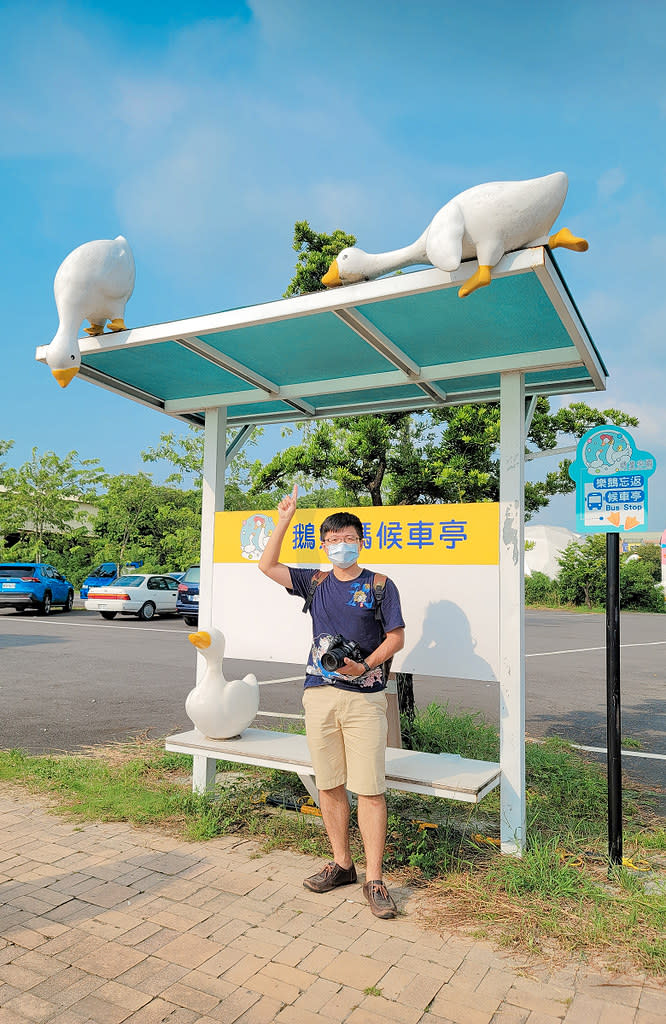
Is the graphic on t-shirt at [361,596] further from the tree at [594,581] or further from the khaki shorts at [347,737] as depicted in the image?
the tree at [594,581]

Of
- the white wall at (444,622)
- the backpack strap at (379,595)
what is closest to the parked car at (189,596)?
the white wall at (444,622)

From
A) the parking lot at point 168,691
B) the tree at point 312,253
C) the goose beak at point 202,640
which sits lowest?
the parking lot at point 168,691

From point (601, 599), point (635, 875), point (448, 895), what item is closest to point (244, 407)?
point (448, 895)

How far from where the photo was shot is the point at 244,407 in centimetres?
546

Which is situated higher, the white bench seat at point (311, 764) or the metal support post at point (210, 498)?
the metal support post at point (210, 498)

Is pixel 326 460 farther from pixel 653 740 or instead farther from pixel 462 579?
pixel 653 740

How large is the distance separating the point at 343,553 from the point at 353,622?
0.33 metres

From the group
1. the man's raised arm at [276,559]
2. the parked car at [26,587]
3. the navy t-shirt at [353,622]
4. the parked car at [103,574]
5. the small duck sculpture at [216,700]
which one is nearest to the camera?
the navy t-shirt at [353,622]

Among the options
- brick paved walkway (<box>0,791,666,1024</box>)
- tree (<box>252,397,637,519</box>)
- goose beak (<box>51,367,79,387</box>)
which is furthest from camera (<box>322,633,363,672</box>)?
tree (<box>252,397,637,519</box>)

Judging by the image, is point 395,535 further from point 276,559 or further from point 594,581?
point 594,581

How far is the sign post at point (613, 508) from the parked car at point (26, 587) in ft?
65.5

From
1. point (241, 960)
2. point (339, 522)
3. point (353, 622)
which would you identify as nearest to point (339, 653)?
point (353, 622)

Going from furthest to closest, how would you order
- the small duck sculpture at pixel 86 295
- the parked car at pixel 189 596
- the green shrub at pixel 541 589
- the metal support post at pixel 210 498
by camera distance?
the green shrub at pixel 541 589, the parked car at pixel 189 596, the metal support post at pixel 210 498, the small duck sculpture at pixel 86 295

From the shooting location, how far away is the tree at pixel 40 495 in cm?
3056
